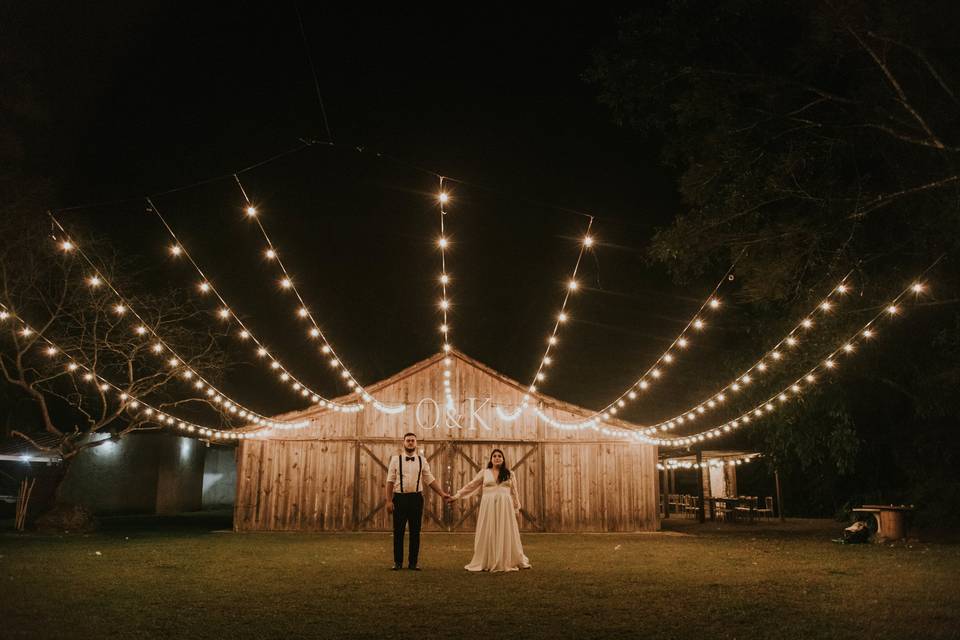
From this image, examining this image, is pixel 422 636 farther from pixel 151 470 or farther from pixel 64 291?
pixel 151 470

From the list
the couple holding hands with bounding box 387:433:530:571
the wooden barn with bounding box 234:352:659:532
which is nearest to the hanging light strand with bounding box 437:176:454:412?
the wooden barn with bounding box 234:352:659:532

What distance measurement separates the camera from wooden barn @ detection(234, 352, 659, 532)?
1634 centimetres

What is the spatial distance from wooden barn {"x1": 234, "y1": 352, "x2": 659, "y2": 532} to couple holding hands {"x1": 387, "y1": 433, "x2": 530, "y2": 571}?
24.3 ft

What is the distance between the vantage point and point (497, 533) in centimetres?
885

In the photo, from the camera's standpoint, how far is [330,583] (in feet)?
24.7

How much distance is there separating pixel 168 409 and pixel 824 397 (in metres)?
20.3

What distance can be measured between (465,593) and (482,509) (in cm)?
221

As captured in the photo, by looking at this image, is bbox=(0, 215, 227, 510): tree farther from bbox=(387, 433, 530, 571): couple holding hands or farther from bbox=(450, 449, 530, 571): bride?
bbox=(450, 449, 530, 571): bride

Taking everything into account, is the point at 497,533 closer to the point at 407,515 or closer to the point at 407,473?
the point at 407,515

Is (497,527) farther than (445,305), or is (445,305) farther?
(445,305)

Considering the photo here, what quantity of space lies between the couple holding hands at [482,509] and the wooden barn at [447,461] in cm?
740

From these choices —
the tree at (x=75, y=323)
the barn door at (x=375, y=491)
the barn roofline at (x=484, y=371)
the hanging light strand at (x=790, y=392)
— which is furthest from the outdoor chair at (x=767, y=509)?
the tree at (x=75, y=323)

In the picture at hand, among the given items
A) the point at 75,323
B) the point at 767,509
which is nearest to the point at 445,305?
the point at 75,323

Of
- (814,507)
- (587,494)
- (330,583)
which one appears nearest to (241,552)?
(330,583)
